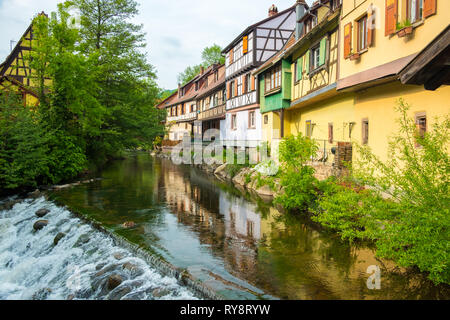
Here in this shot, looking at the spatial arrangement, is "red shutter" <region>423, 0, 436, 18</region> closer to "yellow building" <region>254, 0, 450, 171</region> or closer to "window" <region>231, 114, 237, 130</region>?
"yellow building" <region>254, 0, 450, 171</region>

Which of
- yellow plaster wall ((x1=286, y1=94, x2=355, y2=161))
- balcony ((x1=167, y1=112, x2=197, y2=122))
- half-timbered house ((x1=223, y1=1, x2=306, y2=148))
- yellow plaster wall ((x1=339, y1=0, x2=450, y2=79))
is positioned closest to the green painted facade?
yellow plaster wall ((x1=286, y1=94, x2=355, y2=161))

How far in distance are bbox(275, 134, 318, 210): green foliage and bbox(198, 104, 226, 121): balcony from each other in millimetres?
20447

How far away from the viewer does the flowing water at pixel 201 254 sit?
6.60 metres

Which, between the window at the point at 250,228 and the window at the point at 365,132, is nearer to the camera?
the window at the point at 250,228

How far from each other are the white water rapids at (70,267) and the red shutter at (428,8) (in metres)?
7.88

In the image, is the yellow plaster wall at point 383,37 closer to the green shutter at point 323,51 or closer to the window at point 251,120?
the green shutter at point 323,51

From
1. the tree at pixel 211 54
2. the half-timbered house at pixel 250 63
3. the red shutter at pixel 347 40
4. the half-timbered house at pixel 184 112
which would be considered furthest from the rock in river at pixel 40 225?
the tree at pixel 211 54

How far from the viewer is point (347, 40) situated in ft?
38.5

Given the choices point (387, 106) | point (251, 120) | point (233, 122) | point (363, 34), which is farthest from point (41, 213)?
point (233, 122)

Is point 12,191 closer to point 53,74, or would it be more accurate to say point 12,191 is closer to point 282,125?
point 53,74

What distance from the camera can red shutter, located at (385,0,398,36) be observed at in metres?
9.09

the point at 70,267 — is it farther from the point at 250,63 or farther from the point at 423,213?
the point at 250,63

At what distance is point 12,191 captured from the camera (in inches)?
645

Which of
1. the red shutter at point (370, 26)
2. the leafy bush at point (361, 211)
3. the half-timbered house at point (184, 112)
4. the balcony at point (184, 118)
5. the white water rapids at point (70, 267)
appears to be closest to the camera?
the leafy bush at point (361, 211)
